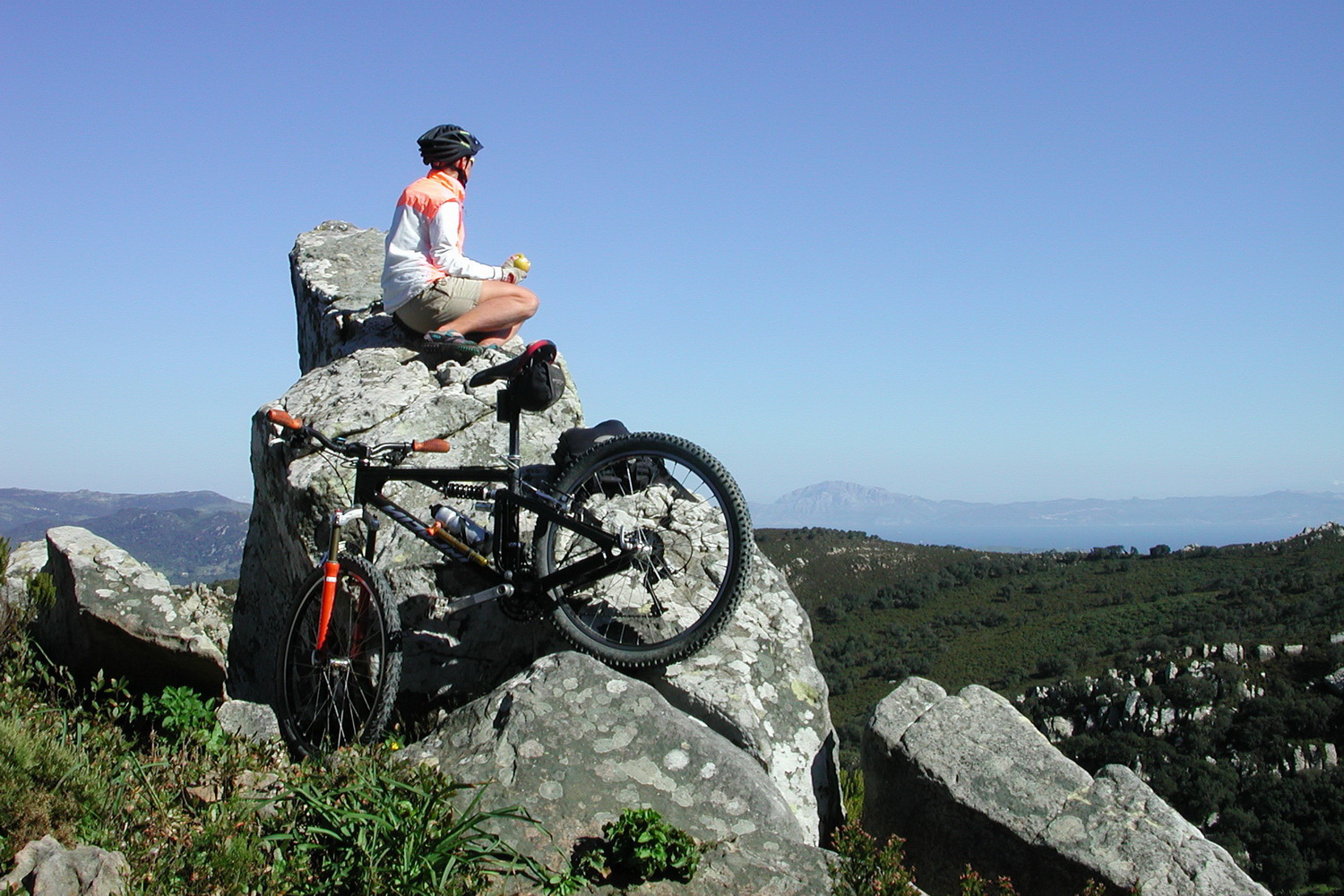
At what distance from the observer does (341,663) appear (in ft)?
18.0

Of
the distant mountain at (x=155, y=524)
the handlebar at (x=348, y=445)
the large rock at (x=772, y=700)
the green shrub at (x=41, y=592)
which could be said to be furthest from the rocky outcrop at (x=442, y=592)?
the distant mountain at (x=155, y=524)

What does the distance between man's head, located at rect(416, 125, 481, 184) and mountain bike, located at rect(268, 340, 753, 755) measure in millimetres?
3234

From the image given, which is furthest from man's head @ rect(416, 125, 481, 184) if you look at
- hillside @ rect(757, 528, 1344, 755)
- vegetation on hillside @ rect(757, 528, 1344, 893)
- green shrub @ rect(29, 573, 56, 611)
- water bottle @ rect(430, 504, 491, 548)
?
hillside @ rect(757, 528, 1344, 755)

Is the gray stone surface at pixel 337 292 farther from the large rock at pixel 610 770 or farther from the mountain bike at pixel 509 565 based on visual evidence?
the large rock at pixel 610 770

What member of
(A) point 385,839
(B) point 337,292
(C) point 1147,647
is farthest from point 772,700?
(C) point 1147,647

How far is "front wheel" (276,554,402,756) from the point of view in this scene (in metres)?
5.33

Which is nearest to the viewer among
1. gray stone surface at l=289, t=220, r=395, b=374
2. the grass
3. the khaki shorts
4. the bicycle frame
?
the grass

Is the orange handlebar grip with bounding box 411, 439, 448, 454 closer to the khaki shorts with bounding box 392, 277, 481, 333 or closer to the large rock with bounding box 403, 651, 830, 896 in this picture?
the large rock with bounding box 403, 651, 830, 896

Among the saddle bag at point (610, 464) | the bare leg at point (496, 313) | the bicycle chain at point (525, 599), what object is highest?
the bare leg at point (496, 313)

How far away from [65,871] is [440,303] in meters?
6.06

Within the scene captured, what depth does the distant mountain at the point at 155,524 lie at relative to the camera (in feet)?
241

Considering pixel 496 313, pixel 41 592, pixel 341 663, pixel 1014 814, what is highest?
pixel 496 313

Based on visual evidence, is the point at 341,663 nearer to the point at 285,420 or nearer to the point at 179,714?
the point at 179,714

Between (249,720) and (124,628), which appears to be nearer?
(249,720)
